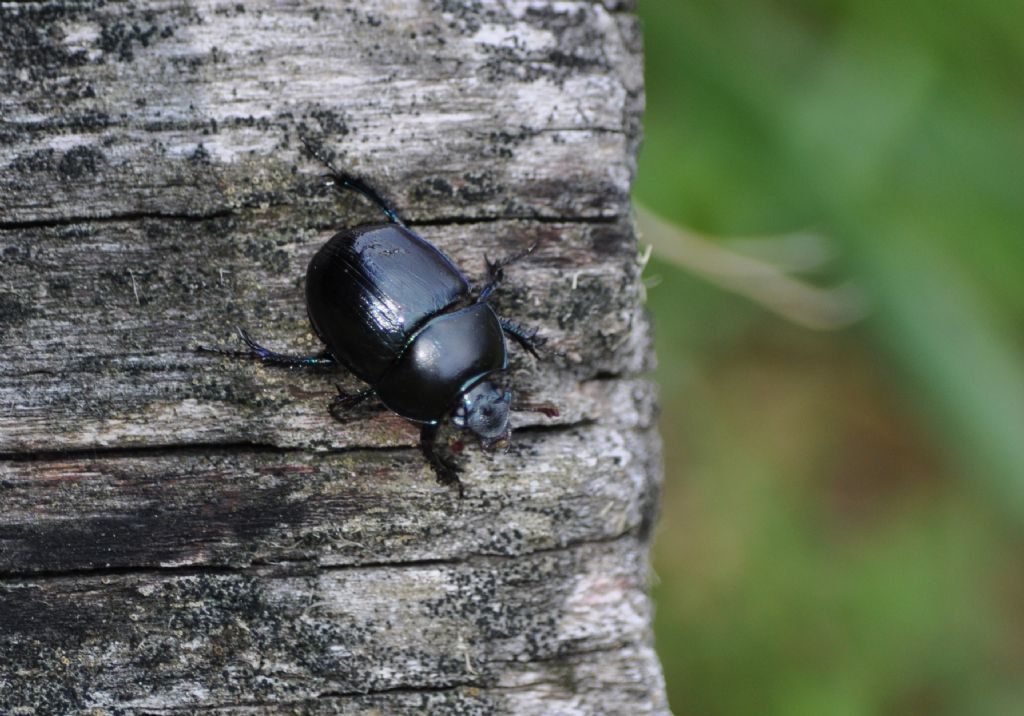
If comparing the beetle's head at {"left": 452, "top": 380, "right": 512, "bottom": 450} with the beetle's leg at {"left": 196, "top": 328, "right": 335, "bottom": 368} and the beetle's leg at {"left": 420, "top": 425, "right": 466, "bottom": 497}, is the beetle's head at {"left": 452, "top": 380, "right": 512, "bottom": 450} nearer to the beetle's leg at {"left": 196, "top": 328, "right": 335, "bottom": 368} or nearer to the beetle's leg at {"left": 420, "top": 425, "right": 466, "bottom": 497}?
the beetle's leg at {"left": 420, "top": 425, "right": 466, "bottom": 497}

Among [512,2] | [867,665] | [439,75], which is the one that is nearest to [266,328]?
[439,75]

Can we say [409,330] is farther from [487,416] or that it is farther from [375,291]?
[487,416]

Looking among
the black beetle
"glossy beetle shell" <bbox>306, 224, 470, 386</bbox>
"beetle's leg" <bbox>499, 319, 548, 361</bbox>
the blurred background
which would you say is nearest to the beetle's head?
the black beetle

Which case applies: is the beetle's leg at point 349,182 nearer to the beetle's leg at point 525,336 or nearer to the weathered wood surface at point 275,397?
the weathered wood surface at point 275,397

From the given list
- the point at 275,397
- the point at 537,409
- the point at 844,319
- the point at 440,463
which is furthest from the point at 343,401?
the point at 844,319

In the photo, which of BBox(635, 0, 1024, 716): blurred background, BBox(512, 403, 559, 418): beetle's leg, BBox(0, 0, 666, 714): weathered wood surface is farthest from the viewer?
BBox(635, 0, 1024, 716): blurred background

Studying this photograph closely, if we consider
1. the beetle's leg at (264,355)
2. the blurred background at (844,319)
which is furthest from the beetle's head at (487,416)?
the blurred background at (844,319)
